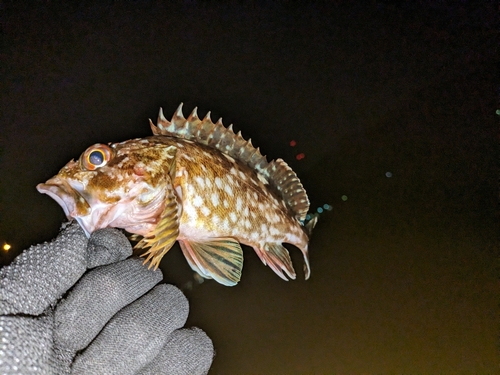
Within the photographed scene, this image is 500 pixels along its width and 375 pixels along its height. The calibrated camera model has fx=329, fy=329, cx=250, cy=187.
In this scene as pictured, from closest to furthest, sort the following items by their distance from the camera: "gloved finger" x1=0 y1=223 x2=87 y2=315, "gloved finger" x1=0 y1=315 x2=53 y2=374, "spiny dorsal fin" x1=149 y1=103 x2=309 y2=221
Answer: "gloved finger" x1=0 y1=315 x2=53 y2=374 < "gloved finger" x1=0 y1=223 x2=87 y2=315 < "spiny dorsal fin" x1=149 y1=103 x2=309 y2=221

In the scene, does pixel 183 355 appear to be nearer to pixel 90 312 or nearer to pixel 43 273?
pixel 90 312

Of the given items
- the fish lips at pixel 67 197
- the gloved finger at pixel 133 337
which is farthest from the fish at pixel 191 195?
the gloved finger at pixel 133 337

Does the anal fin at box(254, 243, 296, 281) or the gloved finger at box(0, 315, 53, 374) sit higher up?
the anal fin at box(254, 243, 296, 281)

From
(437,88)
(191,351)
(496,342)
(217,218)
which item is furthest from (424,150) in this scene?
(191,351)

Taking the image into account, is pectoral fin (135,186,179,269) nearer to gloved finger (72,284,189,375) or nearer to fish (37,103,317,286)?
fish (37,103,317,286)

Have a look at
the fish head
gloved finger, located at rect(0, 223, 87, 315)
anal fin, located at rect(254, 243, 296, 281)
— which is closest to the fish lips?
the fish head

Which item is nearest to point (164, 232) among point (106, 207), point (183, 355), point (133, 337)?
point (106, 207)
